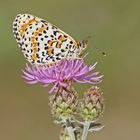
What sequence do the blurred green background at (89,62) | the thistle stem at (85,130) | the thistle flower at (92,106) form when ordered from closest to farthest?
the thistle stem at (85,130) < the thistle flower at (92,106) < the blurred green background at (89,62)

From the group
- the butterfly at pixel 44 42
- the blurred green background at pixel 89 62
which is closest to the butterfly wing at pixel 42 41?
the butterfly at pixel 44 42

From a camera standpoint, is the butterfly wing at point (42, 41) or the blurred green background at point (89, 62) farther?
the blurred green background at point (89, 62)

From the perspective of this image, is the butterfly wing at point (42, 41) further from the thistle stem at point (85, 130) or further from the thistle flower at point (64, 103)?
the thistle stem at point (85, 130)

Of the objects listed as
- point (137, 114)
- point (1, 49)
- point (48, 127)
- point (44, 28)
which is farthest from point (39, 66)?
point (1, 49)

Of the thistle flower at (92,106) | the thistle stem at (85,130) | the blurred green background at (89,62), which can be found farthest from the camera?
the blurred green background at (89,62)

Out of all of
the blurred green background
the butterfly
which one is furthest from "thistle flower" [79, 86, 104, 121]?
the blurred green background

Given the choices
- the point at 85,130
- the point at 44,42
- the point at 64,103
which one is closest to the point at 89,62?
the point at 44,42

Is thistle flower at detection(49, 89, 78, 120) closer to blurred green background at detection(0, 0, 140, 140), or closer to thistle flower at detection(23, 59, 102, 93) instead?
thistle flower at detection(23, 59, 102, 93)

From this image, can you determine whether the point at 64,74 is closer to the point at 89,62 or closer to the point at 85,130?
the point at 85,130
